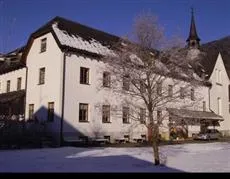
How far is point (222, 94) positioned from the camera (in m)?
44.9

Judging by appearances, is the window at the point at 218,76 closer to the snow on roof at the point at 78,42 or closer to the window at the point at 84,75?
the snow on roof at the point at 78,42

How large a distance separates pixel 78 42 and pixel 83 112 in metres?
5.76

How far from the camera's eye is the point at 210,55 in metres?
46.2

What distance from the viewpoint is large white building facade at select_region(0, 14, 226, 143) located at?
25.6 metres

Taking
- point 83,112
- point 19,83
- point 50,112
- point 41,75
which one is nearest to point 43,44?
point 41,75

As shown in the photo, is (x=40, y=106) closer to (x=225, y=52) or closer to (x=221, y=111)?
(x=221, y=111)

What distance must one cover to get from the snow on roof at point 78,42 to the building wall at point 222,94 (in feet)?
64.1

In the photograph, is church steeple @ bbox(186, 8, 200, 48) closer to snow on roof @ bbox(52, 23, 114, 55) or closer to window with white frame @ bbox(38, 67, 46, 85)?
snow on roof @ bbox(52, 23, 114, 55)

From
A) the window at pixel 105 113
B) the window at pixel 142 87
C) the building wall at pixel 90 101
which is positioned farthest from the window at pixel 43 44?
the window at pixel 142 87

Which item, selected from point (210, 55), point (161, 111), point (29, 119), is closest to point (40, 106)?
point (29, 119)

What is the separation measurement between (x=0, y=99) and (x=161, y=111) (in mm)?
18211

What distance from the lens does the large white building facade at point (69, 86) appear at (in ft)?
83.9

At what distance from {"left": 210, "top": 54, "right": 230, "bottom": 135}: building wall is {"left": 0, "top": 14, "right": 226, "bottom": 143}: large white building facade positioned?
15.8 metres

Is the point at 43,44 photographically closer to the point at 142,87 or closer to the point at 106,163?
the point at 142,87
